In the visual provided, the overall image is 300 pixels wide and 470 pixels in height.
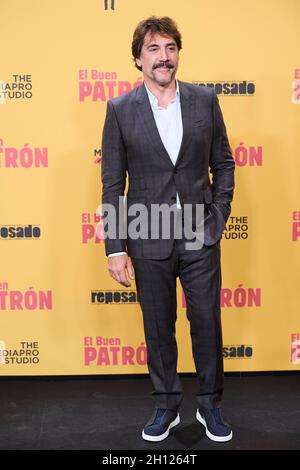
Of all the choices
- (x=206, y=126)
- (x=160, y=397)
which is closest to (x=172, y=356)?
(x=160, y=397)

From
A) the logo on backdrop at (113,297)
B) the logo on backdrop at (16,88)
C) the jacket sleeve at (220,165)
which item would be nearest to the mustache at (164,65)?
the jacket sleeve at (220,165)

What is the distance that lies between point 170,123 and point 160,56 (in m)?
0.28

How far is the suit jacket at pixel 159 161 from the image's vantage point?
2.55 meters

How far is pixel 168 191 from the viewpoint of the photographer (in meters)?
2.57

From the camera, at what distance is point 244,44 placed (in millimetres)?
3348

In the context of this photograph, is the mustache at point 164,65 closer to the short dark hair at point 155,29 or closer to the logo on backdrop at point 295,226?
the short dark hair at point 155,29

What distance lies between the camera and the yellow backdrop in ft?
10.9

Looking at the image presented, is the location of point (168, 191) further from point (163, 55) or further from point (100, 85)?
point (100, 85)

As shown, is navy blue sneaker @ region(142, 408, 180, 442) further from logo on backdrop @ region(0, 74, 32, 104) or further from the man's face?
logo on backdrop @ region(0, 74, 32, 104)

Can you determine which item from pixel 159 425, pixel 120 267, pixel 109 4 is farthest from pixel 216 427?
pixel 109 4

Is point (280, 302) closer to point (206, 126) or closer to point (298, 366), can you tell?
point (298, 366)

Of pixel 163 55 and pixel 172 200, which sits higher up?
pixel 163 55
